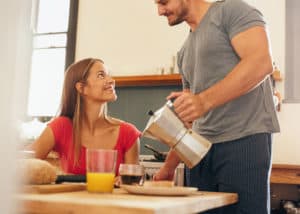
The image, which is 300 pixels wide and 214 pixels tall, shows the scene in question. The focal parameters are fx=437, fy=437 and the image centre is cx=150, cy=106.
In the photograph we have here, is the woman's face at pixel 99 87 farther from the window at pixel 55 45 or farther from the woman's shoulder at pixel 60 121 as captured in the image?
the window at pixel 55 45

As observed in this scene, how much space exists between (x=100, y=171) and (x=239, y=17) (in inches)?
25.8

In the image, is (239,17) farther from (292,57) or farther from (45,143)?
(292,57)

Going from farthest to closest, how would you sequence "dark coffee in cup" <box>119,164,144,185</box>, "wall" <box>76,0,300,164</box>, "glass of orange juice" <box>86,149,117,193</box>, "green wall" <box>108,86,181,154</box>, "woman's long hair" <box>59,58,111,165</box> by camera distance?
"green wall" <box>108,86,181,154</box> → "wall" <box>76,0,300,164</box> → "woman's long hair" <box>59,58,111,165</box> → "dark coffee in cup" <box>119,164,144,185</box> → "glass of orange juice" <box>86,149,117,193</box>

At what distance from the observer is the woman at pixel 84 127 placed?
2018 mm

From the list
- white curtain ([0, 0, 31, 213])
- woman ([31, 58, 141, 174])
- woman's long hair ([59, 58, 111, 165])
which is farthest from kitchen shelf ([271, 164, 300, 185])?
white curtain ([0, 0, 31, 213])

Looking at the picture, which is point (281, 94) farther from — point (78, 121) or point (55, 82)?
point (55, 82)

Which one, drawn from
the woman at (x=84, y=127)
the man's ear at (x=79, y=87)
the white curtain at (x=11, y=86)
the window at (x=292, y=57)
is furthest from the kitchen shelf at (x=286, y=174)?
the white curtain at (x=11, y=86)

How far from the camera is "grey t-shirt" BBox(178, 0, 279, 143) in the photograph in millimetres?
1349

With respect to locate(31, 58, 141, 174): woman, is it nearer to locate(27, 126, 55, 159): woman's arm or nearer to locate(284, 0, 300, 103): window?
locate(27, 126, 55, 159): woman's arm

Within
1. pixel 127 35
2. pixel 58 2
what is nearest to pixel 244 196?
pixel 127 35

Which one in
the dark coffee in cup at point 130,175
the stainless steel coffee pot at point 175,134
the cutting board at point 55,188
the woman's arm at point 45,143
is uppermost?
the stainless steel coffee pot at point 175,134

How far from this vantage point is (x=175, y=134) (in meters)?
1.19

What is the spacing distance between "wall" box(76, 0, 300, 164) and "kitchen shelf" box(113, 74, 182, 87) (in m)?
0.18

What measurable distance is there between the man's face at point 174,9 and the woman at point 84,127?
2.28ft
